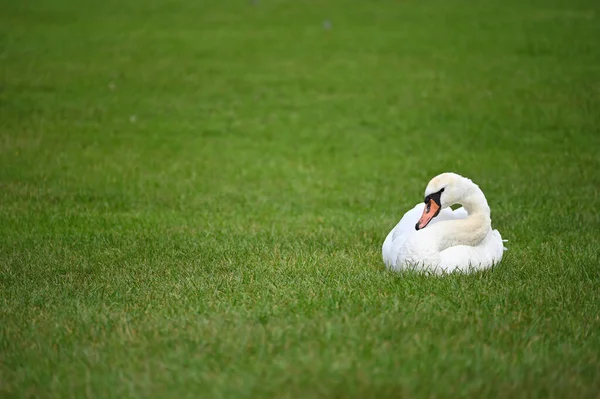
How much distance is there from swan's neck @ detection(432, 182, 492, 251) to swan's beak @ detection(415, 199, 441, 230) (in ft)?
0.77

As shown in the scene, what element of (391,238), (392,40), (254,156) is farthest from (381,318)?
(392,40)

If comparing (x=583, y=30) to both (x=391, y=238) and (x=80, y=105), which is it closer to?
(x=80, y=105)

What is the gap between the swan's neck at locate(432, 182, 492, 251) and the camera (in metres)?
7.68

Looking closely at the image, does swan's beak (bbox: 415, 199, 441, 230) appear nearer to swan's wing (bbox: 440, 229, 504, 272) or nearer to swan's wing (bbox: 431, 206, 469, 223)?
swan's wing (bbox: 440, 229, 504, 272)

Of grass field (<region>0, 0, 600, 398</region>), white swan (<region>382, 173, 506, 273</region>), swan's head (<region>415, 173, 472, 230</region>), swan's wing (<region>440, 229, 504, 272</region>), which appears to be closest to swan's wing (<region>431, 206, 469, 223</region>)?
white swan (<region>382, 173, 506, 273</region>)

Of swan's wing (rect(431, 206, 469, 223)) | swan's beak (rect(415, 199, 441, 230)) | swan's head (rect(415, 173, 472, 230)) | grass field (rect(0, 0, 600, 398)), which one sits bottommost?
grass field (rect(0, 0, 600, 398))

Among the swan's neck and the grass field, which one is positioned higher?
the swan's neck

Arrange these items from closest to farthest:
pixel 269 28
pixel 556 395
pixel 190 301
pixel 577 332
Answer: pixel 556 395, pixel 577 332, pixel 190 301, pixel 269 28

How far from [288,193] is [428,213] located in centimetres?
557

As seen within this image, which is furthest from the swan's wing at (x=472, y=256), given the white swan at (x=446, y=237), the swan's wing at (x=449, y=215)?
the swan's wing at (x=449, y=215)

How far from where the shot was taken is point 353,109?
1902cm

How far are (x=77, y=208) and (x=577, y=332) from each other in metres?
7.25

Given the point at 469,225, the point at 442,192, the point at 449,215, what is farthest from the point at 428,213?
the point at 449,215

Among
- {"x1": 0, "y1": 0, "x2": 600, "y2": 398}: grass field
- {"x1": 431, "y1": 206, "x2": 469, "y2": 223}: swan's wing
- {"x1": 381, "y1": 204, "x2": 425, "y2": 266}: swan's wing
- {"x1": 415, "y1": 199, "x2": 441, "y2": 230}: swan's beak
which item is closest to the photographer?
{"x1": 0, "y1": 0, "x2": 600, "y2": 398}: grass field
